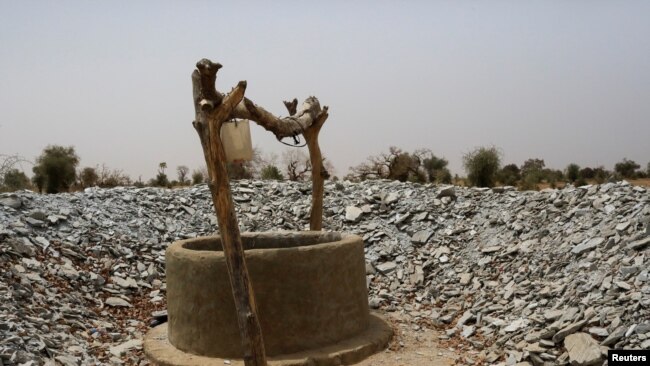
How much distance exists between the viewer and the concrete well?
18.2 feet

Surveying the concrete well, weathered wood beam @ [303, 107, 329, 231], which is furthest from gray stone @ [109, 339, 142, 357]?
weathered wood beam @ [303, 107, 329, 231]

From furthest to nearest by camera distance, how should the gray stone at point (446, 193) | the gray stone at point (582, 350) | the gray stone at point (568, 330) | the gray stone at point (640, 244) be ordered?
the gray stone at point (446, 193), the gray stone at point (640, 244), the gray stone at point (568, 330), the gray stone at point (582, 350)

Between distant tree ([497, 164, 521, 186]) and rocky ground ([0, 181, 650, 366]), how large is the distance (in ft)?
32.3

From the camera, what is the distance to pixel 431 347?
6.31 m

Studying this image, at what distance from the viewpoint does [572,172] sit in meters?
22.8

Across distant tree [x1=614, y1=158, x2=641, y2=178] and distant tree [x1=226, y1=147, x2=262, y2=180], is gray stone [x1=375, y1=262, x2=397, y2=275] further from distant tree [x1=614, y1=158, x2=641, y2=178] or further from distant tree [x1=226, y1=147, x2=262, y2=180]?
distant tree [x1=614, y1=158, x2=641, y2=178]

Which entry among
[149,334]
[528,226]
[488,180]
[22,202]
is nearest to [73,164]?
[22,202]

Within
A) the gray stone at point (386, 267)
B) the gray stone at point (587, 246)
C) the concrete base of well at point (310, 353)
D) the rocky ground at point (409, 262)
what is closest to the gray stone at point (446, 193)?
the rocky ground at point (409, 262)

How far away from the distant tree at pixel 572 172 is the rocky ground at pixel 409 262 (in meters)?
14.0

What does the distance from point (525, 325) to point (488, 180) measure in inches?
459

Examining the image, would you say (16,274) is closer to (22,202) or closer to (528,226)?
(22,202)

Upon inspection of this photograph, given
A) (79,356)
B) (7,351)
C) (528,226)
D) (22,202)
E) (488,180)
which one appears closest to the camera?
(7,351)

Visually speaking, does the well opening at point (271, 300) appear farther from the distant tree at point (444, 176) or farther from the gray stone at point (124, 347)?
the distant tree at point (444, 176)

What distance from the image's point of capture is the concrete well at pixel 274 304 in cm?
555
